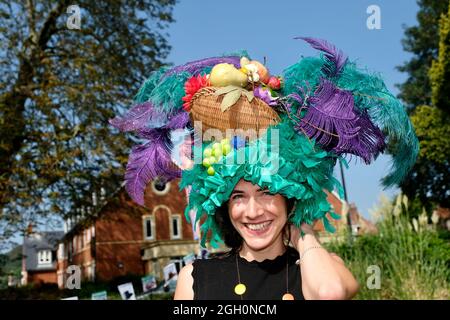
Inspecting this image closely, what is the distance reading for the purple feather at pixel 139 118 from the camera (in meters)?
2.39

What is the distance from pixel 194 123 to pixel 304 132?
0.47 m

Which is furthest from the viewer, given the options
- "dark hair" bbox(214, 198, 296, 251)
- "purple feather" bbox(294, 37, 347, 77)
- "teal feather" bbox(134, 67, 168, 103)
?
"teal feather" bbox(134, 67, 168, 103)

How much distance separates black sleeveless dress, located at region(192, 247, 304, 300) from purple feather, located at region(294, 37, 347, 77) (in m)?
0.80

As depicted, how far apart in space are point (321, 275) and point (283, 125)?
620 millimetres

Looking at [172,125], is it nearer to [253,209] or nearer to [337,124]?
[253,209]

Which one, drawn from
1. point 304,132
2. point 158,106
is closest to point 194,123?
point 158,106

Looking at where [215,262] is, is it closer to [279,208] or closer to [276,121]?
[279,208]

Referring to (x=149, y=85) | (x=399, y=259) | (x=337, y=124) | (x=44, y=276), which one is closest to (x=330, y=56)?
(x=337, y=124)

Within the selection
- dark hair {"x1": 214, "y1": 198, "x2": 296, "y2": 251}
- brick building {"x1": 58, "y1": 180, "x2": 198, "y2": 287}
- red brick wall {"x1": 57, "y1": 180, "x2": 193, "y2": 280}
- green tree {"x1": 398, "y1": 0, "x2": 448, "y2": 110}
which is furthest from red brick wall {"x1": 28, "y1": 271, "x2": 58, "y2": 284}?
dark hair {"x1": 214, "y1": 198, "x2": 296, "y2": 251}

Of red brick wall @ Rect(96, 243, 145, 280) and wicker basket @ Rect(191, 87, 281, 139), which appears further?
red brick wall @ Rect(96, 243, 145, 280)

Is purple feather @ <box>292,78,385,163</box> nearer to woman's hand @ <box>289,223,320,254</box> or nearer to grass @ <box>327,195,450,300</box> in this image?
woman's hand @ <box>289,223,320,254</box>

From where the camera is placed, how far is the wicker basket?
2119mm

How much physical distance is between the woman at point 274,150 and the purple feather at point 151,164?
5.2 inches

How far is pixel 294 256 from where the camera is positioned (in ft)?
7.46
